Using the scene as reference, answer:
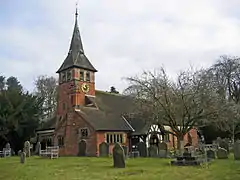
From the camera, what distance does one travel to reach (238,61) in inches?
1930

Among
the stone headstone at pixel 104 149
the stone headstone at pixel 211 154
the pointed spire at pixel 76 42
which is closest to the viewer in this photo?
the stone headstone at pixel 211 154

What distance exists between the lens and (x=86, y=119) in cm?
3694

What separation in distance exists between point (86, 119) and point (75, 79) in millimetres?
6633

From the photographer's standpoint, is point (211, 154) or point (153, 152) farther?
point (153, 152)

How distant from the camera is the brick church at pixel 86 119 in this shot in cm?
3675

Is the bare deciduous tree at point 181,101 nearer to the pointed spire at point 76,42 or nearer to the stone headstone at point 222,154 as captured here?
the stone headstone at point 222,154

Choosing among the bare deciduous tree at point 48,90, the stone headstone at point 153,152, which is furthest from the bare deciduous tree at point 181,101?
the bare deciduous tree at point 48,90

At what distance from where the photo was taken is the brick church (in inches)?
1447

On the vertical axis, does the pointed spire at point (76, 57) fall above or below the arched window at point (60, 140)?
above

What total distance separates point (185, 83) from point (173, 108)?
2.67 m

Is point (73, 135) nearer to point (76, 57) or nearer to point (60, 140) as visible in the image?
point (60, 140)

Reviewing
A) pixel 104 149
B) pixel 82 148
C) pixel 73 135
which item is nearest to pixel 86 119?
pixel 73 135

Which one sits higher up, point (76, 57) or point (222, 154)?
point (76, 57)

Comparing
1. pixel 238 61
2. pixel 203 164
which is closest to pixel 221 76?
pixel 238 61
